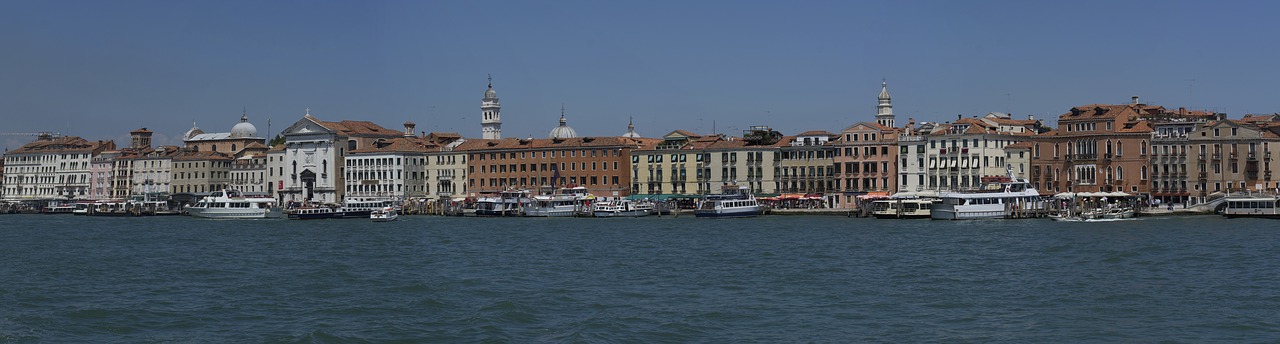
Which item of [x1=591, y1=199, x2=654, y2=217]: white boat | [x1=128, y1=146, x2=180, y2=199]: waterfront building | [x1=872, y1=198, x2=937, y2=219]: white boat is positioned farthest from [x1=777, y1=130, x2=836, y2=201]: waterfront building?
[x1=128, y1=146, x2=180, y2=199]: waterfront building

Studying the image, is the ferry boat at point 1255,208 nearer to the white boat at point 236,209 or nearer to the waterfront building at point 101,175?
the white boat at point 236,209

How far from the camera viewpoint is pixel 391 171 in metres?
96.0

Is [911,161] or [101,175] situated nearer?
[911,161]

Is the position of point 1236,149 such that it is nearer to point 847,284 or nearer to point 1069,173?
point 1069,173

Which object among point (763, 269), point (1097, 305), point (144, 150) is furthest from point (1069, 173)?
point (144, 150)

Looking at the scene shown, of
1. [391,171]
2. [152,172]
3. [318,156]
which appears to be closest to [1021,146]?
[391,171]

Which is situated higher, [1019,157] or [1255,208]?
[1019,157]

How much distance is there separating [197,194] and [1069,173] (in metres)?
57.7

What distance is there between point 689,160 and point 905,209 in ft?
67.7

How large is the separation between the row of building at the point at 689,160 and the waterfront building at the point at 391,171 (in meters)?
0.09

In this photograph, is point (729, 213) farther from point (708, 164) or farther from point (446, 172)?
point (446, 172)

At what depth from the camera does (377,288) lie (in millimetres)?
29406

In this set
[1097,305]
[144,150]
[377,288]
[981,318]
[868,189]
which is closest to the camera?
[981,318]

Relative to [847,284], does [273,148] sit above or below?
above
